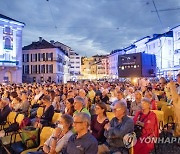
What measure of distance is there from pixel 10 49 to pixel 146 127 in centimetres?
5372

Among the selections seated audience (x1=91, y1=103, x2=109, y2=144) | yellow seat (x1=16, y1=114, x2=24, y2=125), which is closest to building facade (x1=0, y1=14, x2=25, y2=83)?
yellow seat (x1=16, y1=114, x2=24, y2=125)

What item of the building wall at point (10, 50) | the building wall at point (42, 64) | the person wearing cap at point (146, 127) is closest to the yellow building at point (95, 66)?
the building wall at point (42, 64)

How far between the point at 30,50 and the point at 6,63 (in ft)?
65.1

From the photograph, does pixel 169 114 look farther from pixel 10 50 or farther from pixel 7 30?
pixel 7 30

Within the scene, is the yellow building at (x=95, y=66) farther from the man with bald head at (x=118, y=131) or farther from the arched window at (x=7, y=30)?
the man with bald head at (x=118, y=131)

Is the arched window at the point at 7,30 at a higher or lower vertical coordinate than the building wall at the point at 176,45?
higher

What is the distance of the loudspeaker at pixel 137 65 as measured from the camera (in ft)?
83.6

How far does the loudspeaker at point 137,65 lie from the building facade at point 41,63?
151 ft

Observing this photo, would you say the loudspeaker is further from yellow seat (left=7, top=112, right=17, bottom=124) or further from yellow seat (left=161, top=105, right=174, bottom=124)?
yellow seat (left=7, top=112, right=17, bottom=124)

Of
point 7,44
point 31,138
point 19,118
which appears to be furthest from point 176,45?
point 31,138

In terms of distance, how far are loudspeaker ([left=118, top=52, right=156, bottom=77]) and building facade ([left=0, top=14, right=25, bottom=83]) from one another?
109 ft

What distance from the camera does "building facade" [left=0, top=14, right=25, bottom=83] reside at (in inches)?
2147

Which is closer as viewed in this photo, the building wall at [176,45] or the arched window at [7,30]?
the arched window at [7,30]

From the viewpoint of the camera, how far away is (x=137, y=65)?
2556 centimetres
